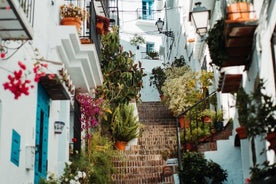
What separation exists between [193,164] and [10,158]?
6.44m

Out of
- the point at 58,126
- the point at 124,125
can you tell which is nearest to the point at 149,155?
the point at 124,125

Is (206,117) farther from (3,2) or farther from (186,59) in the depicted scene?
(3,2)

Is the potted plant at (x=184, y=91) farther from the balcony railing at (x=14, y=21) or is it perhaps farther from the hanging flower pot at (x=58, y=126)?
the balcony railing at (x=14, y=21)

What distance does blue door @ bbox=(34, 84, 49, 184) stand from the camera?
10.3 metres

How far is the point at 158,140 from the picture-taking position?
1928 centimetres

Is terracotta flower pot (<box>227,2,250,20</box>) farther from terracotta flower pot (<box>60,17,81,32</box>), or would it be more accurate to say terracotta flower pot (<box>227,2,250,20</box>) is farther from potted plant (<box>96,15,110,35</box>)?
potted plant (<box>96,15,110,35</box>)

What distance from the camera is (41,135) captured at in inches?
422

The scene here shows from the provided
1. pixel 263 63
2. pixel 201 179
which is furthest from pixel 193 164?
pixel 263 63

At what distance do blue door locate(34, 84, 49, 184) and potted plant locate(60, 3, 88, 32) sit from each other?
1.84 m

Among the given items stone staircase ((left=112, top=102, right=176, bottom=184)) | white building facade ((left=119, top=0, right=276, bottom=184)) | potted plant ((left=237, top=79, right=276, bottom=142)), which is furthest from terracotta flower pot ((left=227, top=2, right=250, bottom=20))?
stone staircase ((left=112, top=102, right=176, bottom=184))

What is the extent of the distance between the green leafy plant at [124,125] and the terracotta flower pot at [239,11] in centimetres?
1002

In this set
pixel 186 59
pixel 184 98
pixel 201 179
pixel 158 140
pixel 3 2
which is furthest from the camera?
pixel 186 59

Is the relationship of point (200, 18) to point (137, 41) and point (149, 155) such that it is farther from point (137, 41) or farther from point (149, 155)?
point (137, 41)

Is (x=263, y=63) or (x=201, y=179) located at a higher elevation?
(x=263, y=63)
